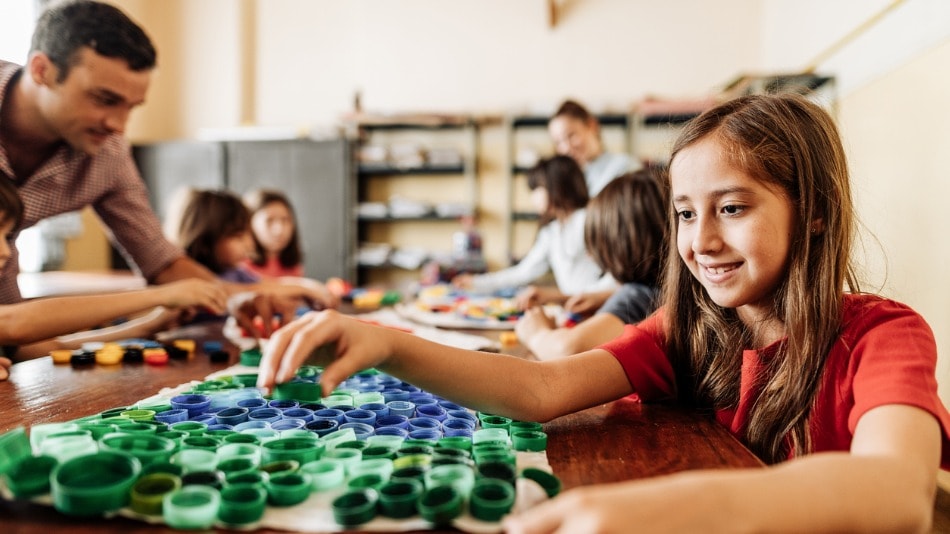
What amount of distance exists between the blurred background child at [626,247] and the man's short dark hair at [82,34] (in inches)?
45.5

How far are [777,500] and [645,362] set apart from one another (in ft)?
1.52

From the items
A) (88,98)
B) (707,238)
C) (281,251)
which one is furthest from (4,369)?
(281,251)

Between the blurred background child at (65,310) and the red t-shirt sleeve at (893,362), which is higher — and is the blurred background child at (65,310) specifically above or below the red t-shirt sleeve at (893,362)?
below

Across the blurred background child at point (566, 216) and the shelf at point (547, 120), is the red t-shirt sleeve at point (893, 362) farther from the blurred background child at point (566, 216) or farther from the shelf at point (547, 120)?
the shelf at point (547, 120)

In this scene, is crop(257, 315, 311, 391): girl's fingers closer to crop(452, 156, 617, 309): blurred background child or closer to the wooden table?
the wooden table

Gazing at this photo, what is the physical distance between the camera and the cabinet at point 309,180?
4.80 meters

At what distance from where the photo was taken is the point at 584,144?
3176mm

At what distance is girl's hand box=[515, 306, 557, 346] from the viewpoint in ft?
4.64

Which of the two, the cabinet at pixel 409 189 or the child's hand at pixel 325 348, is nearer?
the child's hand at pixel 325 348

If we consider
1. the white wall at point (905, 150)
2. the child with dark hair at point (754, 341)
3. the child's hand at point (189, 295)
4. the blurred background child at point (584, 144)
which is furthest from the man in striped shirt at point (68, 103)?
the blurred background child at point (584, 144)

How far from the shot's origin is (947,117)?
156 centimetres

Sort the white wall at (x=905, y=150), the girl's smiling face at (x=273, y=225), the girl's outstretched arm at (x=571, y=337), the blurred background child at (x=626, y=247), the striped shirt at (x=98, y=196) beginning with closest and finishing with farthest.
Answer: the girl's outstretched arm at (x=571, y=337), the blurred background child at (x=626, y=247), the striped shirt at (x=98, y=196), the white wall at (x=905, y=150), the girl's smiling face at (x=273, y=225)

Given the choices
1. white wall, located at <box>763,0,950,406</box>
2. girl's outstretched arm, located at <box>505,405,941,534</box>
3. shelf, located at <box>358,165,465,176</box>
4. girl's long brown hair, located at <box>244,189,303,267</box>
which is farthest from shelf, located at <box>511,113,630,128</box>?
girl's outstretched arm, located at <box>505,405,941,534</box>

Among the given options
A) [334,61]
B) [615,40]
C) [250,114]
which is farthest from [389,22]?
[615,40]
